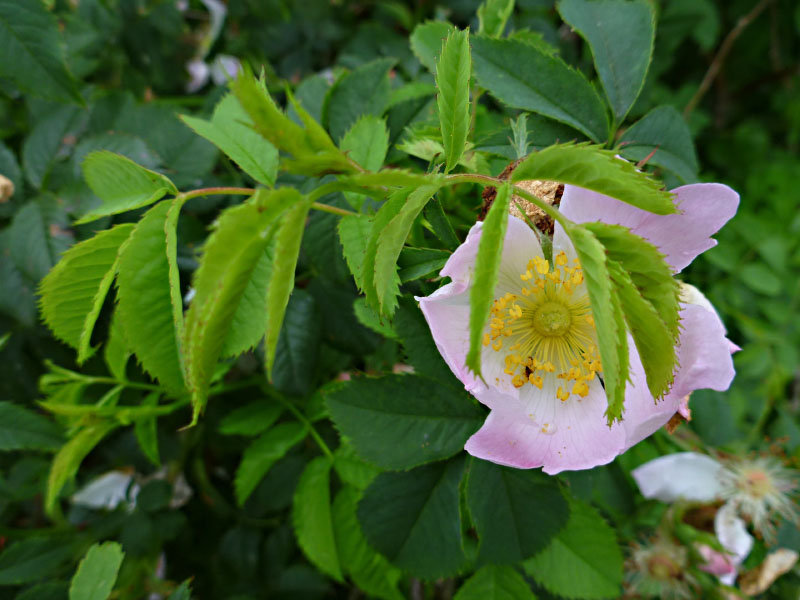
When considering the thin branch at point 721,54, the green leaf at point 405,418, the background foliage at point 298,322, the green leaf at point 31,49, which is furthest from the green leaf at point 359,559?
the thin branch at point 721,54

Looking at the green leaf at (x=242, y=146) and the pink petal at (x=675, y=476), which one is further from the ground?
the green leaf at (x=242, y=146)

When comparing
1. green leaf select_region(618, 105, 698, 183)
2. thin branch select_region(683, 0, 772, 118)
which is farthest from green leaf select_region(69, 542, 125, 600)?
thin branch select_region(683, 0, 772, 118)

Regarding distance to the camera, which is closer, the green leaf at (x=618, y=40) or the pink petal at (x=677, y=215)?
the pink petal at (x=677, y=215)

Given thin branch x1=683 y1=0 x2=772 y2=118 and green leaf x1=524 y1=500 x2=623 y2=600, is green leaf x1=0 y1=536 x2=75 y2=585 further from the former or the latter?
thin branch x1=683 y1=0 x2=772 y2=118

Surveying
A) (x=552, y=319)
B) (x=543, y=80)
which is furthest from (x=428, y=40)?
(x=552, y=319)

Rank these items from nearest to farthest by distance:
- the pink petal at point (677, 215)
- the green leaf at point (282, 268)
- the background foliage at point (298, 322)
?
the green leaf at point (282, 268) < the pink petal at point (677, 215) < the background foliage at point (298, 322)

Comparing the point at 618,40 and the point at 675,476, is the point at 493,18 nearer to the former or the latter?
the point at 618,40

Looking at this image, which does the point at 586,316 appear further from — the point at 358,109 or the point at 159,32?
the point at 159,32

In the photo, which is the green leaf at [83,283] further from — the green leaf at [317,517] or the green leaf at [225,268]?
the green leaf at [317,517]

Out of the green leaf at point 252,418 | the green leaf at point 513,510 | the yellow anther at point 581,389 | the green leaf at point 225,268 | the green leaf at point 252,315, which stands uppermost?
the green leaf at point 225,268
